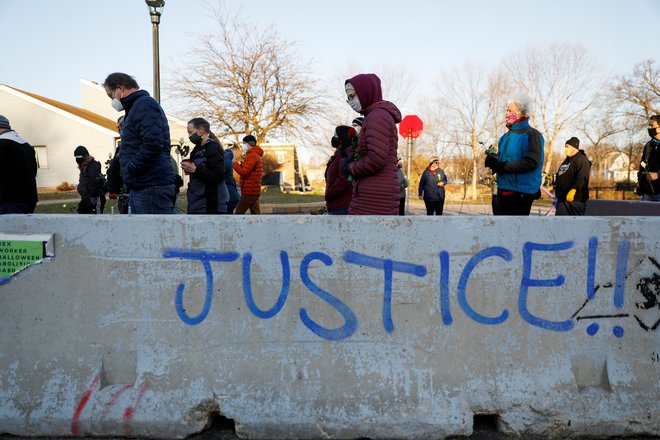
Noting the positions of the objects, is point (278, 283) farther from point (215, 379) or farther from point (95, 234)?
point (95, 234)

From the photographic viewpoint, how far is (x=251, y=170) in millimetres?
8125

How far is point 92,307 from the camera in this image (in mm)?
2701

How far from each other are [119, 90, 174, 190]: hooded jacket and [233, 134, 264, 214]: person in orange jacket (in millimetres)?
3491

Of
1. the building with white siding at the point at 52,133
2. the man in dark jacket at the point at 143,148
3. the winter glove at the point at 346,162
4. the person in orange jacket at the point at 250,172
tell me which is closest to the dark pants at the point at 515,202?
the winter glove at the point at 346,162

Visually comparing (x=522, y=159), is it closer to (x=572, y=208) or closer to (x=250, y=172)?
(x=572, y=208)

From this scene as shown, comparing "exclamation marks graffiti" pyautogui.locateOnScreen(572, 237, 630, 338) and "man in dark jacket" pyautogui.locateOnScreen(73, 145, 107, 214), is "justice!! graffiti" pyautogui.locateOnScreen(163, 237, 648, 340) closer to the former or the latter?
"exclamation marks graffiti" pyautogui.locateOnScreen(572, 237, 630, 338)

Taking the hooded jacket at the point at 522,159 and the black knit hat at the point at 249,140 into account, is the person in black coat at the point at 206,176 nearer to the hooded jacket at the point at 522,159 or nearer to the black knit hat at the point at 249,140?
the black knit hat at the point at 249,140

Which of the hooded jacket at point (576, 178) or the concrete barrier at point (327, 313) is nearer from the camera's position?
the concrete barrier at point (327, 313)

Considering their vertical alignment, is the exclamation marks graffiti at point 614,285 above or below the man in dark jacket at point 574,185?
below

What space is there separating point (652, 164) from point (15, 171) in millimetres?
8661

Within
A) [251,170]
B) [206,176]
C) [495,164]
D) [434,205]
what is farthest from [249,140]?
[434,205]

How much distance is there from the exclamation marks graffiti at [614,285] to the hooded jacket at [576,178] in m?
4.14

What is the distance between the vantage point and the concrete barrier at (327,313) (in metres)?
→ 2.67

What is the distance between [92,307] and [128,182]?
6.51 feet
